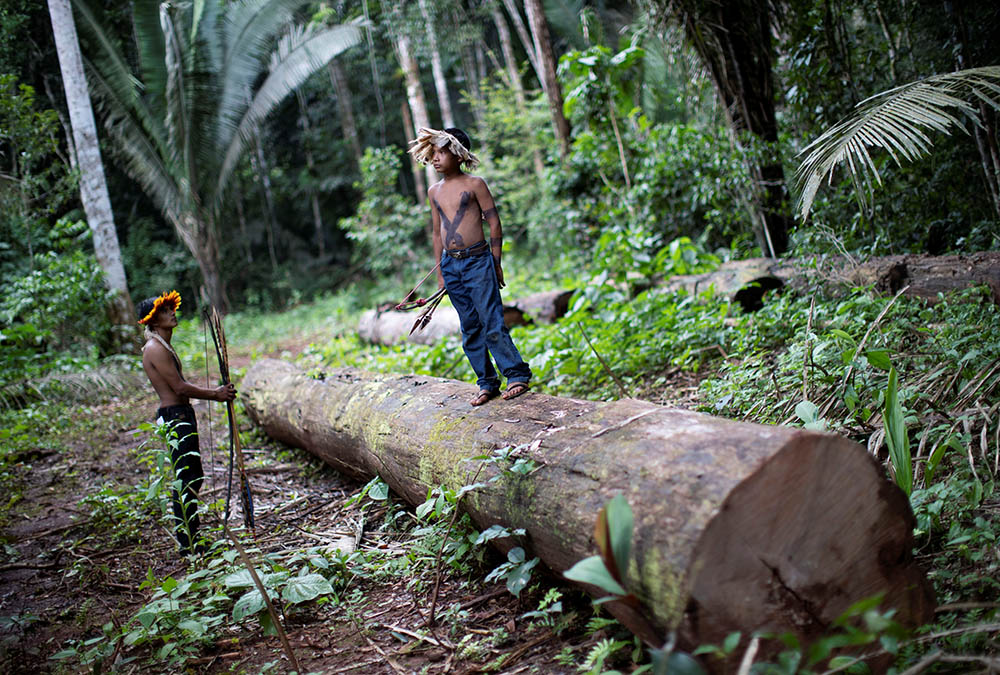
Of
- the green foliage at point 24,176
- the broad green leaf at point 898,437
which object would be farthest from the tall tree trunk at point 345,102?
the broad green leaf at point 898,437

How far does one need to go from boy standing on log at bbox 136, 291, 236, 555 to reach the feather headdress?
5.16 feet

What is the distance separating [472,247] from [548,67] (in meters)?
7.40

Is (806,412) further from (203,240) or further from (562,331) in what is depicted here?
(203,240)

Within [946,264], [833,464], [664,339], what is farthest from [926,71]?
[833,464]

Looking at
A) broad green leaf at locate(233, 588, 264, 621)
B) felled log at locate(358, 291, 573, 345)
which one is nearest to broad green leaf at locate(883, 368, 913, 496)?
broad green leaf at locate(233, 588, 264, 621)

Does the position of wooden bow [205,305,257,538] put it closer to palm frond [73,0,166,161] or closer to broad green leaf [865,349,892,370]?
broad green leaf [865,349,892,370]

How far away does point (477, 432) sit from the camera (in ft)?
9.84

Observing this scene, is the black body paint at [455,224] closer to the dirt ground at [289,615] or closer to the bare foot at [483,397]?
the bare foot at [483,397]

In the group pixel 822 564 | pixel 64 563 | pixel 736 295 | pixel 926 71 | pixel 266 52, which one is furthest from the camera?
pixel 266 52

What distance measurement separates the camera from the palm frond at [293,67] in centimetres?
1028

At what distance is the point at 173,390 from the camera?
11.9 ft

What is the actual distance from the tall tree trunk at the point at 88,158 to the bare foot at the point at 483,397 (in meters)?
7.58

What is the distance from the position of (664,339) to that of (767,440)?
127 inches

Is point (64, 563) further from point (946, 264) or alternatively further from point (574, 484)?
point (946, 264)
